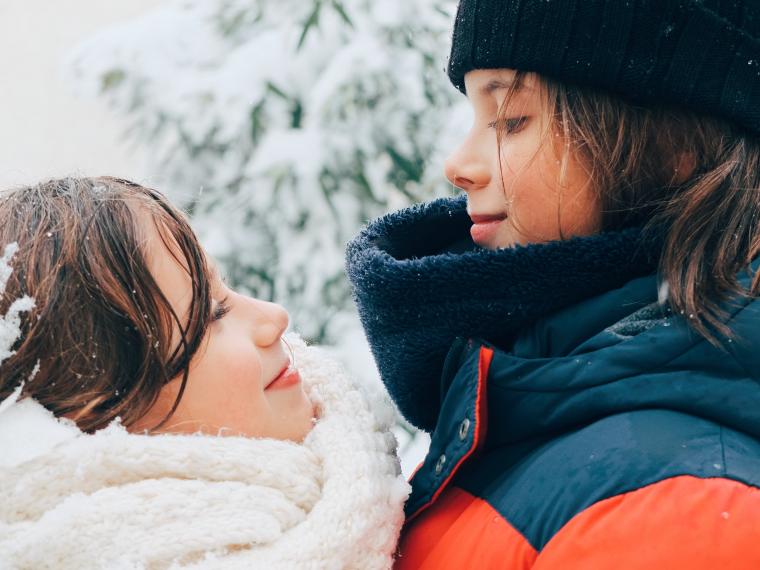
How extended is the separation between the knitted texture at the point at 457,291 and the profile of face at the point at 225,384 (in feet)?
0.57

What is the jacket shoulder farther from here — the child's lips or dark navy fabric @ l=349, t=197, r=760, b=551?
the child's lips

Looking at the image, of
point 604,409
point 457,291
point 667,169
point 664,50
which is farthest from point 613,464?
point 664,50

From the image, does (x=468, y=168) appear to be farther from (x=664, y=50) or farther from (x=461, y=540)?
(x=461, y=540)

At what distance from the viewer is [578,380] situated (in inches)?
43.4

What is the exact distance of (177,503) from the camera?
115cm

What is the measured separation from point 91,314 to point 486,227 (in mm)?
624

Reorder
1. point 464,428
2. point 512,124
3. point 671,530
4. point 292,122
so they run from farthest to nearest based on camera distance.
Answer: point 292,122 < point 512,124 < point 464,428 < point 671,530

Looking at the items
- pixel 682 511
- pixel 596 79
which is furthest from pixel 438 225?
pixel 682 511

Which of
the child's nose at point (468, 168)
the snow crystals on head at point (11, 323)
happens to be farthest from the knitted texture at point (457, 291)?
the snow crystals on head at point (11, 323)

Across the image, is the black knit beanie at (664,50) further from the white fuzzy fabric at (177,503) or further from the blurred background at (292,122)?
the blurred background at (292,122)

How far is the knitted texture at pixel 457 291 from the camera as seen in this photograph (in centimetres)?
120

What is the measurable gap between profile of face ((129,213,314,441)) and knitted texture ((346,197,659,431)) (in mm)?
174

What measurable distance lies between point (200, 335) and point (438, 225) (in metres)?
0.51

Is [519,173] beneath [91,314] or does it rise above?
above
